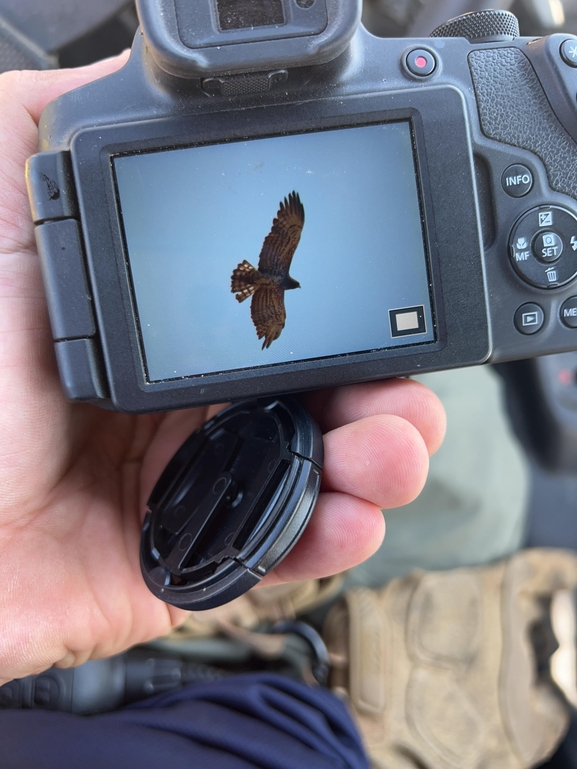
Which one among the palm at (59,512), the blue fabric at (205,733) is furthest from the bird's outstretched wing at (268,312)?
the blue fabric at (205,733)

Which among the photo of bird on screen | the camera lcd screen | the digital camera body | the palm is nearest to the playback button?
the digital camera body

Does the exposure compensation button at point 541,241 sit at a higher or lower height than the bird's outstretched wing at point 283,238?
lower

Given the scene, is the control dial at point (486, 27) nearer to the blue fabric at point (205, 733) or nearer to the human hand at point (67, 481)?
the human hand at point (67, 481)

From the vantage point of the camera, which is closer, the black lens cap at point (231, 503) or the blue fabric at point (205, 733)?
the black lens cap at point (231, 503)

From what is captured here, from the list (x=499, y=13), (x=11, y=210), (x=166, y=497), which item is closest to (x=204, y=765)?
(x=166, y=497)

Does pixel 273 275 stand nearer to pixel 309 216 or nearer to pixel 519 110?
pixel 309 216

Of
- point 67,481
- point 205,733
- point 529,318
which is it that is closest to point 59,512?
point 67,481
